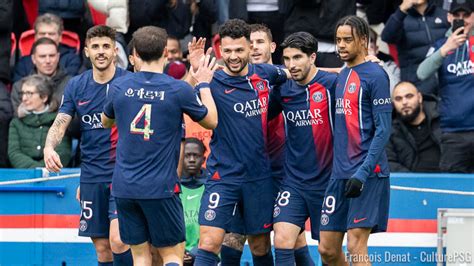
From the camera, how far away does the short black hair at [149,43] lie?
1032cm

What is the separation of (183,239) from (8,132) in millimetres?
4235

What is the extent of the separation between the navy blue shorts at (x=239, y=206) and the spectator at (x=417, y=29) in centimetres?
399

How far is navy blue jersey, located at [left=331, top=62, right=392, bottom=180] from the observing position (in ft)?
36.3

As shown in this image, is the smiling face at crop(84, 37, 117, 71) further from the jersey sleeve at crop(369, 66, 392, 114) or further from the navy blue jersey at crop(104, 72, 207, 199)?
the jersey sleeve at crop(369, 66, 392, 114)

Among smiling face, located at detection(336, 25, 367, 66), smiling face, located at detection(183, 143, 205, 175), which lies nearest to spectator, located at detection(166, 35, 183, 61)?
smiling face, located at detection(183, 143, 205, 175)

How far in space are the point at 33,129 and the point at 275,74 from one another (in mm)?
3389

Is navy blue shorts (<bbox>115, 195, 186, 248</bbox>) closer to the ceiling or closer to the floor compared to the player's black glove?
closer to the floor

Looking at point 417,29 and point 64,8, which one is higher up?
point 64,8

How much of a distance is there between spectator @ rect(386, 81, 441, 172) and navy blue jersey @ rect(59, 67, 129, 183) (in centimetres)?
344

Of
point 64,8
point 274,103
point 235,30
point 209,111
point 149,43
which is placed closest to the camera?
point 149,43

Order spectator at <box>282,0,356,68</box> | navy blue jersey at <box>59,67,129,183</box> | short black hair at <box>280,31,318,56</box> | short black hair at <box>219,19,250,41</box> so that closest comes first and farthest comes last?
short black hair at <box>219,19,250,41</box>, short black hair at <box>280,31,318,56</box>, navy blue jersey at <box>59,67,129,183</box>, spectator at <box>282,0,356,68</box>

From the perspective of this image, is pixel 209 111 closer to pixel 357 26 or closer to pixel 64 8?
pixel 357 26

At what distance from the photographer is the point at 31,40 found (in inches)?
616

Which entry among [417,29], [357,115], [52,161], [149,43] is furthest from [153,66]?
[417,29]
